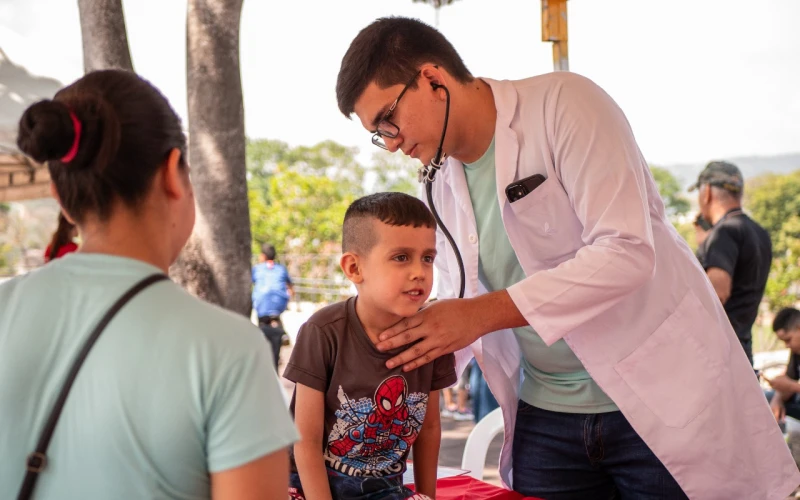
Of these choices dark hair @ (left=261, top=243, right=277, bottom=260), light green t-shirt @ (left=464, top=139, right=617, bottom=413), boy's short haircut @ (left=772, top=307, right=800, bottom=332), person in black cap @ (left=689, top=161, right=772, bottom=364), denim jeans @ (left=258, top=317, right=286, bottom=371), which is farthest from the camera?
dark hair @ (left=261, top=243, right=277, bottom=260)

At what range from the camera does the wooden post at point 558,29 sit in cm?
328

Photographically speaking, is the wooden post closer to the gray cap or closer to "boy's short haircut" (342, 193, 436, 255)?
the gray cap

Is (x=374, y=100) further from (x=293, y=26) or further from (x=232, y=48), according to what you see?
(x=293, y=26)

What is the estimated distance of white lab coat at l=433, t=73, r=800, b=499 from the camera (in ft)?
5.58

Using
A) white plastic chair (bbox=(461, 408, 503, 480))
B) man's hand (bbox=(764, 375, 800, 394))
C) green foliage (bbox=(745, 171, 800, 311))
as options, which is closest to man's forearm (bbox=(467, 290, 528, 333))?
white plastic chair (bbox=(461, 408, 503, 480))

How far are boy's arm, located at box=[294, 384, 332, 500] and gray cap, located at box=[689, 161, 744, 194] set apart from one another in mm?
3104

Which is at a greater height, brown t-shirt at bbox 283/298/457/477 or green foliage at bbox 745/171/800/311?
brown t-shirt at bbox 283/298/457/477

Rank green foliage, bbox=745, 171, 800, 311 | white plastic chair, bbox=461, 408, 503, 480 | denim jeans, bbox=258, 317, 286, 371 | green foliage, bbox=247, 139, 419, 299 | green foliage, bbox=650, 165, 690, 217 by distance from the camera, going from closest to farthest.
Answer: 1. white plastic chair, bbox=461, 408, 503, 480
2. denim jeans, bbox=258, 317, 286, 371
3. green foliage, bbox=745, 171, 800, 311
4. green foliage, bbox=247, 139, 419, 299
5. green foliage, bbox=650, 165, 690, 217

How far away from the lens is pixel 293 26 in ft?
162

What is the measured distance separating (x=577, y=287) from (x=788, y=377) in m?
3.22

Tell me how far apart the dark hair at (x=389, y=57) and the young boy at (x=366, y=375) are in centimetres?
27

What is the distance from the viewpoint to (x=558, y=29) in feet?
10.8

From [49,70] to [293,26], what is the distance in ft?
153

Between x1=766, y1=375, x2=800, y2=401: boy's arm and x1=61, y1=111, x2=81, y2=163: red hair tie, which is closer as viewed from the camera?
x1=61, y1=111, x2=81, y2=163: red hair tie
